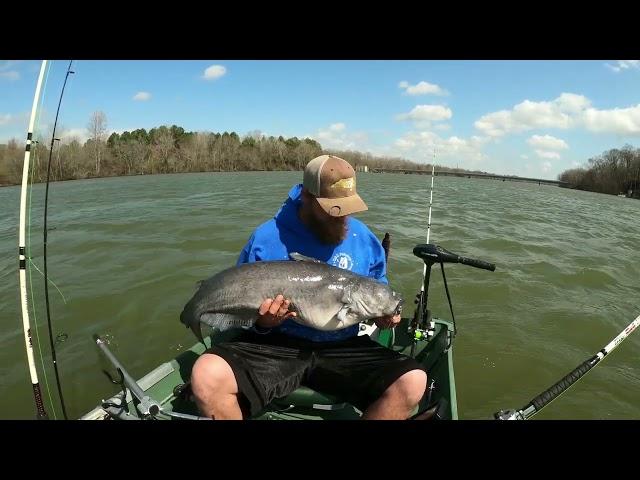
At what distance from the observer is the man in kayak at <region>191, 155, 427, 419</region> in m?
3.31

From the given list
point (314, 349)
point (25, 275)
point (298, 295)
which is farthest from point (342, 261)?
point (25, 275)

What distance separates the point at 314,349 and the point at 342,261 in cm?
86

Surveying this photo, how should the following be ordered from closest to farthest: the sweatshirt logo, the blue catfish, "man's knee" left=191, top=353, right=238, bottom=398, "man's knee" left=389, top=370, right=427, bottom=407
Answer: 1. "man's knee" left=191, top=353, right=238, bottom=398
2. "man's knee" left=389, top=370, right=427, bottom=407
3. the blue catfish
4. the sweatshirt logo

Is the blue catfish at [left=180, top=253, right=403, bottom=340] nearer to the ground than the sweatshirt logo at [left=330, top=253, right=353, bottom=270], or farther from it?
nearer to the ground

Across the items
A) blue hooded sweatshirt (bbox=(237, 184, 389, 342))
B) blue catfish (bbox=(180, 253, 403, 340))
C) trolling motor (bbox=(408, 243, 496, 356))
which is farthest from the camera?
trolling motor (bbox=(408, 243, 496, 356))

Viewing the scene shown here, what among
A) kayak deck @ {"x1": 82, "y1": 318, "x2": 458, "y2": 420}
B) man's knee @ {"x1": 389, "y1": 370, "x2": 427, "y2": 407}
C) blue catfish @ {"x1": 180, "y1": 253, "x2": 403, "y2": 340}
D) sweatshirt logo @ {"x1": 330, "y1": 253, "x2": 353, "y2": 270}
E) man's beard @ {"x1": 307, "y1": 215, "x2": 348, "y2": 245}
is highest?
man's beard @ {"x1": 307, "y1": 215, "x2": 348, "y2": 245}

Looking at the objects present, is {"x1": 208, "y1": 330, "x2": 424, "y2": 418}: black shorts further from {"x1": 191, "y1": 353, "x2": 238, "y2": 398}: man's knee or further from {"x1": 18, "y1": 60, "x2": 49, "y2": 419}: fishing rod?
{"x1": 18, "y1": 60, "x2": 49, "y2": 419}: fishing rod

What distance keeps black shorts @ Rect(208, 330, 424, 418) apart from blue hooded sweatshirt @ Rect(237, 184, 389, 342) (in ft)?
0.33

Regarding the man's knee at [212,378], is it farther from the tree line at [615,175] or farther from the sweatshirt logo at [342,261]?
the tree line at [615,175]

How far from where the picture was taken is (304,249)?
389 centimetres

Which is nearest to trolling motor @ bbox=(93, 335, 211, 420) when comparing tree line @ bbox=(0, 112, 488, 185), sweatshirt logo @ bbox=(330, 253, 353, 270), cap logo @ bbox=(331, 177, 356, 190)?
sweatshirt logo @ bbox=(330, 253, 353, 270)

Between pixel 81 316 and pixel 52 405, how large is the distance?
10.4 ft

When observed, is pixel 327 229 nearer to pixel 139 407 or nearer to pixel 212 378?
pixel 212 378

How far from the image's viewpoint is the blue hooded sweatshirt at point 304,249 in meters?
3.79
